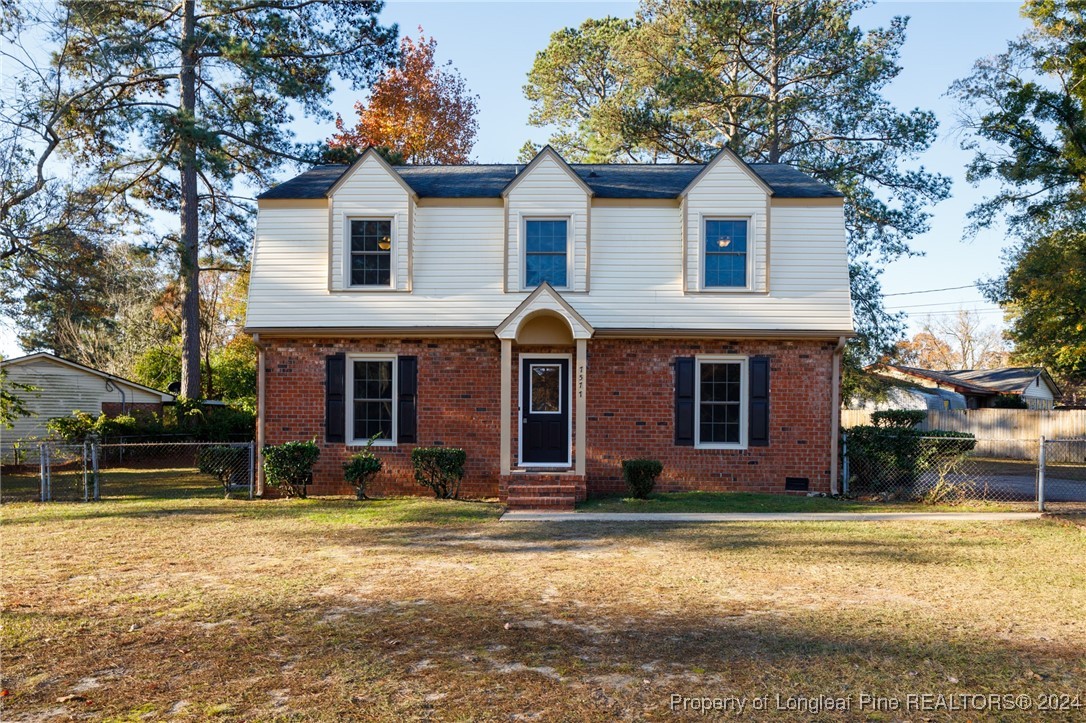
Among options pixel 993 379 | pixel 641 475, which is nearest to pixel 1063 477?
pixel 641 475

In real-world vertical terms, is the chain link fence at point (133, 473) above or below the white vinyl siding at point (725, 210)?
below

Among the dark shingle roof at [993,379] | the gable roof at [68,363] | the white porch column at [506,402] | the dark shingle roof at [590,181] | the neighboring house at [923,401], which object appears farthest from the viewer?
the dark shingle roof at [993,379]

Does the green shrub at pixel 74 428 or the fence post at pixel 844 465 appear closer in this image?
the fence post at pixel 844 465

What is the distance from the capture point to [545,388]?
1566 cm

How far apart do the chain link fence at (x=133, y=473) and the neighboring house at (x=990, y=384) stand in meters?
31.0

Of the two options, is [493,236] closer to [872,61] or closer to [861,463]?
[861,463]

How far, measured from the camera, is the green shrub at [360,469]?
14438 millimetres

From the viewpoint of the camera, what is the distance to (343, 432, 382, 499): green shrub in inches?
568

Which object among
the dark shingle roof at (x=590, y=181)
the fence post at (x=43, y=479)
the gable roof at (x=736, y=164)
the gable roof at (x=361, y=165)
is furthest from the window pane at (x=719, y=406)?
the fence post at (x=43, y=479)

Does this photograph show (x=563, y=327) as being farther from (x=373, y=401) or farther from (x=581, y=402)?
(x=373, y=401)

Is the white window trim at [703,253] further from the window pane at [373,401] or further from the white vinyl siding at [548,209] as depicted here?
the window pane at [373,401]

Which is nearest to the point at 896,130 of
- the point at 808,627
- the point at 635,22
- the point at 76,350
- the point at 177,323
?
the point at 635,22

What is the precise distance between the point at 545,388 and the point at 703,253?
13.7ft

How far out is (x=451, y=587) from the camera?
7.98 metres
